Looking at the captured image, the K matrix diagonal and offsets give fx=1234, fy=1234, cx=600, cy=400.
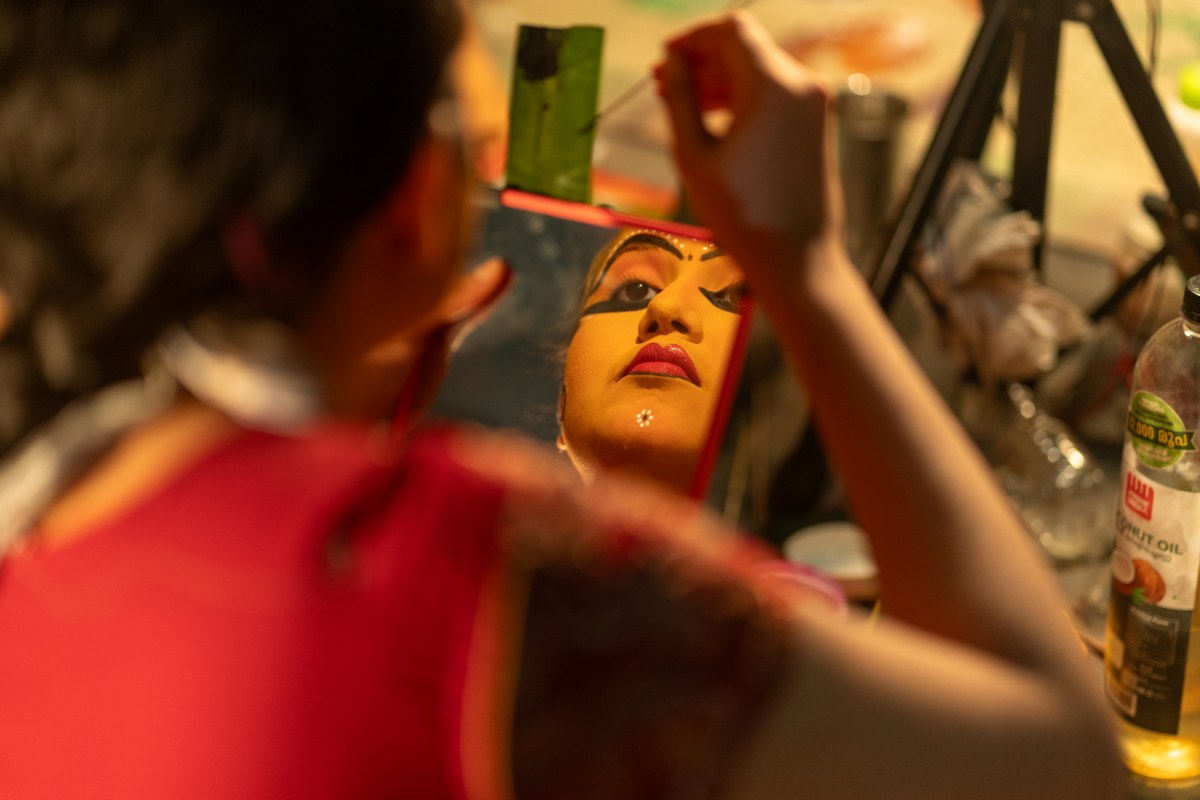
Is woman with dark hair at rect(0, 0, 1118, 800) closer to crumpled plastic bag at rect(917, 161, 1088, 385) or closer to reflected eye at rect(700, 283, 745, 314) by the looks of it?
reflected eye at rect(700, 283, 745, 314)

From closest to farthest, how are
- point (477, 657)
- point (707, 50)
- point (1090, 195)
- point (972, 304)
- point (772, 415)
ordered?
1. point (477, 657)
2. point (707, 50)
3. point (972, 304)
4. point (772, 415)
5. point (1090, 195)

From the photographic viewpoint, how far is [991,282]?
3.68ft

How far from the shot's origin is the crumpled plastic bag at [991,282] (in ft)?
3.61

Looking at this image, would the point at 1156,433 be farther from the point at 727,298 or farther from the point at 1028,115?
the point at 1028,115

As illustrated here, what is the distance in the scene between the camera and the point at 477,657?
440mm

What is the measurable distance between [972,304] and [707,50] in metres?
0.53

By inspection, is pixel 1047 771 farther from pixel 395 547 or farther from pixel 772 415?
pixel 772 415

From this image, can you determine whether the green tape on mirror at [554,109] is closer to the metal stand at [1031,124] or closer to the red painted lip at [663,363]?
the red painted lip at [663,363]

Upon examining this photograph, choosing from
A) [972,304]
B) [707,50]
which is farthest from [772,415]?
[707,50]

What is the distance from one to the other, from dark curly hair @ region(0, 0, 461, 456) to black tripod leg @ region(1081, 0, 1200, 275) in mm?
727

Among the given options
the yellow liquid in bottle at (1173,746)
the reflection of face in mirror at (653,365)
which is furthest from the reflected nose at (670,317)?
the yellow liquid in bottle at (1173,746)

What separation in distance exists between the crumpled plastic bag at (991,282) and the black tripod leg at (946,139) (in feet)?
0.11

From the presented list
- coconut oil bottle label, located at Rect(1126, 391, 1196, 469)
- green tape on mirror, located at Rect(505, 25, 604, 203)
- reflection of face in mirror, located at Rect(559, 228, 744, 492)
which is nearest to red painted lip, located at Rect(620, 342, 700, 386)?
reflection of face in mirror, located at Rect(559, 228, 744, 492)

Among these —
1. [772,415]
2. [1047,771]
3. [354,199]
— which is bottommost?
[772,415]
